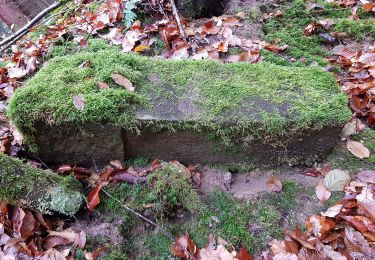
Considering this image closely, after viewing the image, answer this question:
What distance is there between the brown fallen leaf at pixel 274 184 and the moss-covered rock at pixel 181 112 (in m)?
0.15

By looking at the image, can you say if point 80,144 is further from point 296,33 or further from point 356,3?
point 356,3

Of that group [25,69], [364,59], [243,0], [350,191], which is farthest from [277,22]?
[25,69]

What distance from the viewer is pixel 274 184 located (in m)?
2.27

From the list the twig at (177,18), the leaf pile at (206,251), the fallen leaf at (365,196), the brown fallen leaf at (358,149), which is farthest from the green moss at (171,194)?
the twig at (177,18)

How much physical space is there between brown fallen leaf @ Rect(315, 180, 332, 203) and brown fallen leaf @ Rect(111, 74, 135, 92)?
54.4 inches

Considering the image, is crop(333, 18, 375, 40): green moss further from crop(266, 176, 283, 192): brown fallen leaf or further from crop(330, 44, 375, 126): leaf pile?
crop(266, 176, 283, 192): brown fallen leaf

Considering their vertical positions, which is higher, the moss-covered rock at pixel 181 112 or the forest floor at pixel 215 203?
the moss-covered rock at pixel 181 112

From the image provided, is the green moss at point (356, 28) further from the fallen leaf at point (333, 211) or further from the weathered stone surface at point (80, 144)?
the weathered stone surface at point (80, 144)

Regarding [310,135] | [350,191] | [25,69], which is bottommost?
[350,191]

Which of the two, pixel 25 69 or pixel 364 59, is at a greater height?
pixel 25 69

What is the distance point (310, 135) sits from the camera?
2.23 meters

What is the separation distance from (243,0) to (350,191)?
8.86 ft

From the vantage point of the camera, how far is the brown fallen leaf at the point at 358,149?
238cm

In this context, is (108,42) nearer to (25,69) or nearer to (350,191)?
(25,69)
